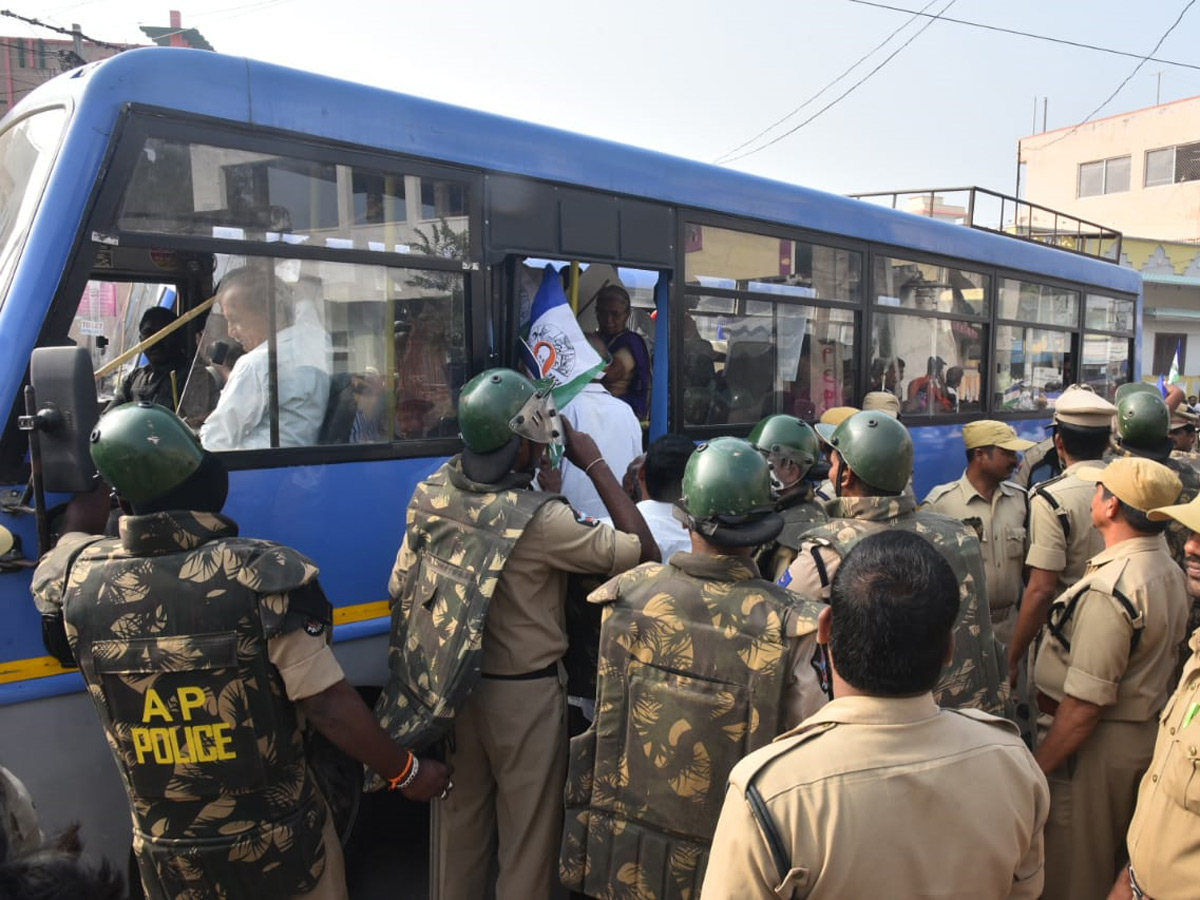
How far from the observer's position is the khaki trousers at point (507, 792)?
9.25ft

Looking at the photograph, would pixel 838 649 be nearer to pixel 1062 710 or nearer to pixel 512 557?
pixel 512 557

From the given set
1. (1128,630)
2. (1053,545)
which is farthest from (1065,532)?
(1128,630)

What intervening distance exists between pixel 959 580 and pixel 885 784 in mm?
1421

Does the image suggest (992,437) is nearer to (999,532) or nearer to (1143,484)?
(999,532)

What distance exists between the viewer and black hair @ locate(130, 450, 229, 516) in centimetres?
212

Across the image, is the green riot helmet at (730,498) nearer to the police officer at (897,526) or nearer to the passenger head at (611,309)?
the police officer at (897,526)

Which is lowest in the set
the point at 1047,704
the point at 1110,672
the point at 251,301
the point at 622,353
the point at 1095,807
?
the point at 1095,807

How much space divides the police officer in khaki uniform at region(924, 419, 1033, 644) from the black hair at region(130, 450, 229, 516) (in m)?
3.12

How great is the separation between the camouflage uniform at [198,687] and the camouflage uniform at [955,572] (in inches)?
52.6

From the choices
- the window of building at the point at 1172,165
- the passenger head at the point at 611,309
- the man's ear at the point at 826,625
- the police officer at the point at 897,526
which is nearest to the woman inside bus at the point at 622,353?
the passenger head at the point at 611,309

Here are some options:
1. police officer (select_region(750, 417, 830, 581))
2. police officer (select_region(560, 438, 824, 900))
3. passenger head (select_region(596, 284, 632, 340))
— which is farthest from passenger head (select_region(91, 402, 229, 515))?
passenger head (select_region(596, 284, 632, 340))

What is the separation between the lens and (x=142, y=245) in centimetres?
288

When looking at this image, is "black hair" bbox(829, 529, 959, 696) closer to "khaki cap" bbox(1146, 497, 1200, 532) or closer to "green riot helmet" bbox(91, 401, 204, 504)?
"khaki cap" bbox(1146, 497, 1200, 532)

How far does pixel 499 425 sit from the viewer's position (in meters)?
2.79
